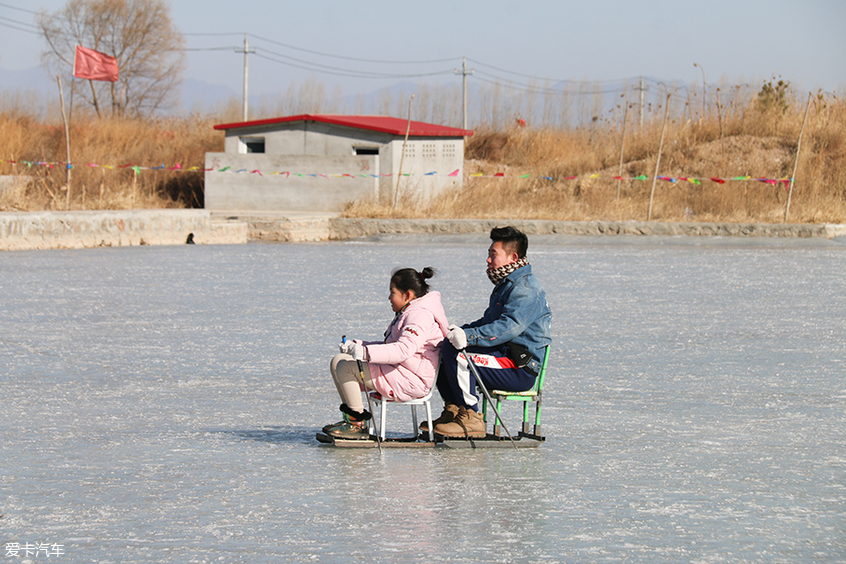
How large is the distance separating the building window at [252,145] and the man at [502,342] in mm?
22687

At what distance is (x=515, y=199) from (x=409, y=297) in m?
20.8

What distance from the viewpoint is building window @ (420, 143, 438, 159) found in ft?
84.4

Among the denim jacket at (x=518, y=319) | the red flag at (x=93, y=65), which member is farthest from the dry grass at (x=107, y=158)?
the denim jacket at (x=518, y=319)

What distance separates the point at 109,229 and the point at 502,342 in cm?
1293

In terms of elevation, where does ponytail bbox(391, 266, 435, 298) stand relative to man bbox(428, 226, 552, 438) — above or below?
above

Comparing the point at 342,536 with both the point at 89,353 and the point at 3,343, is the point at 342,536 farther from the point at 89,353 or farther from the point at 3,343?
the point at 3,343

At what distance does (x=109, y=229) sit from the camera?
15992 millimetres

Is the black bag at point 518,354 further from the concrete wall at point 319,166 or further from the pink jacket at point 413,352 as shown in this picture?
the concrete wall at point 319,166

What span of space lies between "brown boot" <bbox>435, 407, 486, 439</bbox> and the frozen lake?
92mm

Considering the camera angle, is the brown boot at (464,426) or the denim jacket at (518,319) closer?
the denim jacket at (518,319)

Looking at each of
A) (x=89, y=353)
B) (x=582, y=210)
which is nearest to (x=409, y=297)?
(x=89, y=353)

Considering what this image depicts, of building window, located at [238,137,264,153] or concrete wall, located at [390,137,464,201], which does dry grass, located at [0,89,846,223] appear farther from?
building window, located at [238,137,264,153]

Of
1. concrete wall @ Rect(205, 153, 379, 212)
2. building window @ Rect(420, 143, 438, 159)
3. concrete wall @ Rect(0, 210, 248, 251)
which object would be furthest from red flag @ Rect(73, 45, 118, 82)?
concrete wall @ Rect(0, 210, 248, 251)

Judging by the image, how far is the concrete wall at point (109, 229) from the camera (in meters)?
14.7
